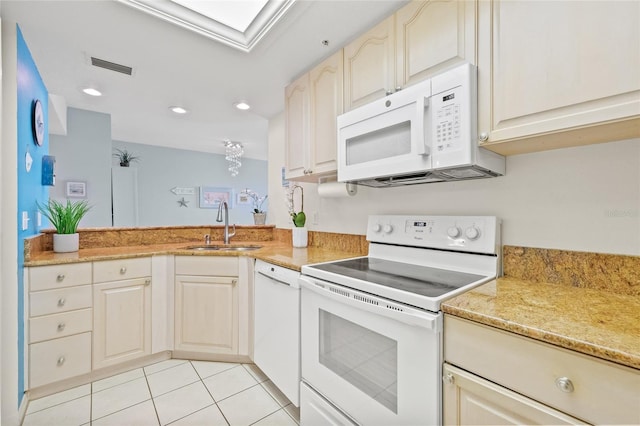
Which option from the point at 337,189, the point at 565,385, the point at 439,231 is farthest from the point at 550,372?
the point at 337,189

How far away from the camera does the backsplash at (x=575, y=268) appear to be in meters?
1.03

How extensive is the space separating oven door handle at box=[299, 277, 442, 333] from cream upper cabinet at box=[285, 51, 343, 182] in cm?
80

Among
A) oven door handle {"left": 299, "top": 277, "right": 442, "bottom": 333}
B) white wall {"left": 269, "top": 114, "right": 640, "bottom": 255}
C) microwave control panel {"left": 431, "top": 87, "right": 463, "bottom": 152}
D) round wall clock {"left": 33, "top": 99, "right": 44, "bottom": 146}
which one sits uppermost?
round wall clock {"left": 33, "top": 99, "right": 44, "bottom": 146}

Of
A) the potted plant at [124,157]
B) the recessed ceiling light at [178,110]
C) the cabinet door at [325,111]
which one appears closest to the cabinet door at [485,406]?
the cabinet door at [325,111]

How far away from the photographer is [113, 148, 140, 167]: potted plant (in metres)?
4.47

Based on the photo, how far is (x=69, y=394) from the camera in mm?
1761

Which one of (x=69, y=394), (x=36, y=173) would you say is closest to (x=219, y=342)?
(x=69, y=394)

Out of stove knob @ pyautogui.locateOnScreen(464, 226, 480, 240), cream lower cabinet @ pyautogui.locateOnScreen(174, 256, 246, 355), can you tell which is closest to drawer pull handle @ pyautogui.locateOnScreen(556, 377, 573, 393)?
stove knob @ pyautogui.locateOnScreen(464, 226, 480, 240)

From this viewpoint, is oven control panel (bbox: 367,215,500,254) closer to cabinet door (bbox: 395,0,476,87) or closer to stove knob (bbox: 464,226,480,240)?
stove knob (bbox: 464,226,480,240)

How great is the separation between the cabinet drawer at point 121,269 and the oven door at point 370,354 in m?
1.28

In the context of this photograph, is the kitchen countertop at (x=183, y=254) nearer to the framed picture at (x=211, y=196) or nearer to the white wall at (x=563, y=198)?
the white wall at (x=563, y=198)

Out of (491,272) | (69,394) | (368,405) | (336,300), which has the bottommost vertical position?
(69,394)

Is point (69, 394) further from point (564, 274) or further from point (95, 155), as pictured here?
point (564, 274)

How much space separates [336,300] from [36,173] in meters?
2.34
